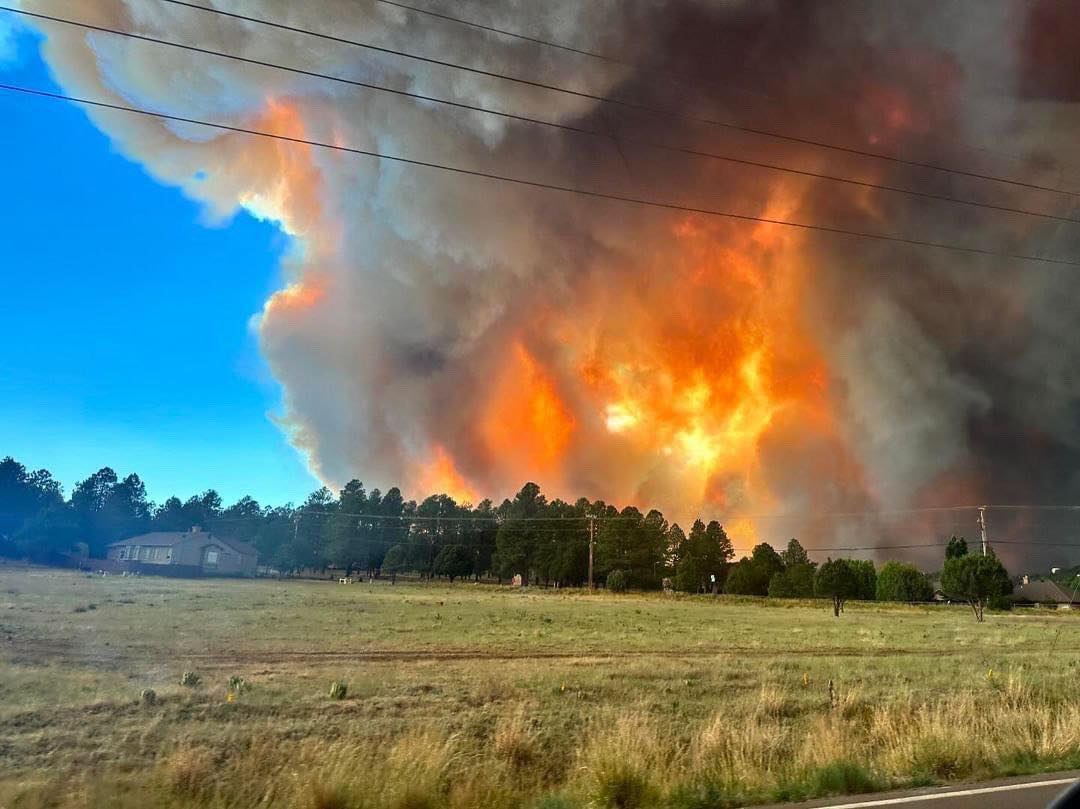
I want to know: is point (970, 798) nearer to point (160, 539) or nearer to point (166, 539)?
point (166, 539)

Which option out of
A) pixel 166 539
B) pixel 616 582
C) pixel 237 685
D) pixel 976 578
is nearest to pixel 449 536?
pixel 616 582

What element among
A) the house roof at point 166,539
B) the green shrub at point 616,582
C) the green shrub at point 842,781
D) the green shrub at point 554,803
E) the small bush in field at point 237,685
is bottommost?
the green shrub at point 616,582

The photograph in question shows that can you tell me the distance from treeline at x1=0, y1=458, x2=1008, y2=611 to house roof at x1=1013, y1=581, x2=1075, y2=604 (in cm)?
2627

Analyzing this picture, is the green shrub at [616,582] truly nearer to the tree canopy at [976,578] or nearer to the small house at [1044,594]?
the tree canopy at [976,578]

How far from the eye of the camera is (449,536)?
492ft

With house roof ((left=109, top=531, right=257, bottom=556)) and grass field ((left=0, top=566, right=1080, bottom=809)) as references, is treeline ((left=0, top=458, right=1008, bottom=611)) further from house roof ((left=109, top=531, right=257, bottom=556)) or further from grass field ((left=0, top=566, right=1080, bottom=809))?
grass field ((left=0, top=566, right=1080, bottom=809))

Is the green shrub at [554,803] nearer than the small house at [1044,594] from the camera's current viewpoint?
Yes

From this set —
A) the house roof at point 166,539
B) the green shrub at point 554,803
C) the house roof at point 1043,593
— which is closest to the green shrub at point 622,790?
the green shrub at point 554,803

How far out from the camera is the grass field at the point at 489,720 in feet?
28.9

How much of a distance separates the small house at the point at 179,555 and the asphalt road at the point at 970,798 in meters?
99.5

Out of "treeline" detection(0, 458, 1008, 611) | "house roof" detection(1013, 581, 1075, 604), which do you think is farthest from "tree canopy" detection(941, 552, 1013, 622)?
"house roof" detection(1013, 581, 1075, 604)

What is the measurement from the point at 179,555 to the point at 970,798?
105176mm

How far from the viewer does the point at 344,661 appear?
22234 millimetres

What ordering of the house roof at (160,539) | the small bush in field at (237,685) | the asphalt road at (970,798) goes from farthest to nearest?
1. the house roof at (160,539)
2. the small bush in field at (237,685)
3. the asphalt road at (970,798)
